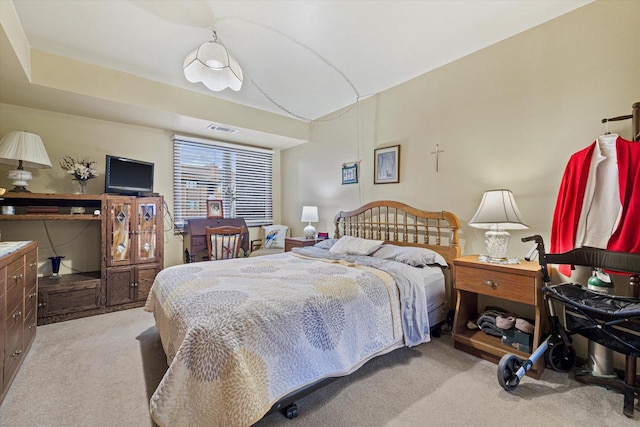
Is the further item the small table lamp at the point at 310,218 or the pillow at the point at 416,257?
the small table lamp at the point at 310,218

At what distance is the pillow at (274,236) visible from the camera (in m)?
4.76

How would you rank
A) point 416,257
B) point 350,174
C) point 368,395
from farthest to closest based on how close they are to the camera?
point 350,174 → point 416,257 → point 368,395

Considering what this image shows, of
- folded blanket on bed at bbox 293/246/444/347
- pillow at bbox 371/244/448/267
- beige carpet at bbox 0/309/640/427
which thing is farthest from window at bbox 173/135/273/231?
folded blanket on bed at bbox 293/246/444/347

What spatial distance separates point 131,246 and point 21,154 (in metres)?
1.34

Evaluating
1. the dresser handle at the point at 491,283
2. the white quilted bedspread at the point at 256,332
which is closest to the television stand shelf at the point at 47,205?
the white quilted bedspread at the point at 256,332

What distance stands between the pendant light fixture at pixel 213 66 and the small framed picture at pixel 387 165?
193 centimetres

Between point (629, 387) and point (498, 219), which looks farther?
point (498, 219)

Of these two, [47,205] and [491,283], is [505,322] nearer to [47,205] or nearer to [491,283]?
[491,283]

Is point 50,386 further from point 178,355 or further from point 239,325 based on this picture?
point 239,325

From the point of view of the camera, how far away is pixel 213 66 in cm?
222

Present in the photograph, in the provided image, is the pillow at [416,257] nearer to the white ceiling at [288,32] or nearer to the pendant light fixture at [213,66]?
the white ceiling at [288,32]

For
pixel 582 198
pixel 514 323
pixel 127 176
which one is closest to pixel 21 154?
pixel 127 176

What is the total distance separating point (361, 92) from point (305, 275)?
2.56 m

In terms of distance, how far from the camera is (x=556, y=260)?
1.96 m
